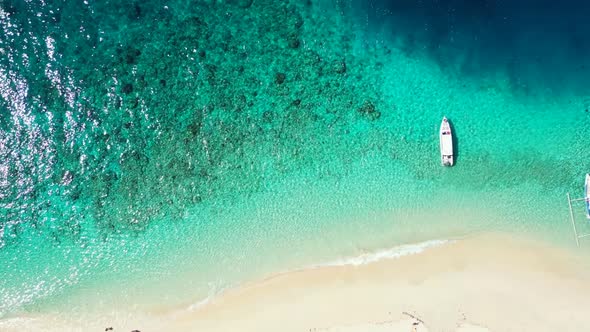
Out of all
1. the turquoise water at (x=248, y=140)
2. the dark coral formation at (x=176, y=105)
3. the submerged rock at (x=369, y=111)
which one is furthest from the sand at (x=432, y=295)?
the submerged rock at (x=369, y=111)

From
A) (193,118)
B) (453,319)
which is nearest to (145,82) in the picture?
(193,118)

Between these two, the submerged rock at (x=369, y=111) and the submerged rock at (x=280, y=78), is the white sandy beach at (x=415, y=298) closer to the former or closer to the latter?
the submerged rock at (x=369, y=111)

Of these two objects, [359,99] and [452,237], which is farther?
[359,99]

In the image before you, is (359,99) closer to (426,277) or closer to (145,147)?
(426,277)

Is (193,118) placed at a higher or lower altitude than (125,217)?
higher

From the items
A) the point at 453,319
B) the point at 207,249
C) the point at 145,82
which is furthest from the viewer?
the point at 145,82

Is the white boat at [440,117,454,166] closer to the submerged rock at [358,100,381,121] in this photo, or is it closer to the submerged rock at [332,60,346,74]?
the submerged rock at [358,100,381,121]
